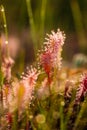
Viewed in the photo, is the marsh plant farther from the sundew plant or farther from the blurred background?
the blurred background

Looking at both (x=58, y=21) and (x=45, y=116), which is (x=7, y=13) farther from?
(x=45, y=116)

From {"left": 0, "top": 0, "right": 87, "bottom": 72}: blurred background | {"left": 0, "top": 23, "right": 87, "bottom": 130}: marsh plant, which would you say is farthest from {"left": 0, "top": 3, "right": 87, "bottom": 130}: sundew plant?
{"left": 0, "top": 0, "right": 87, "bottom": 72}: blurred background

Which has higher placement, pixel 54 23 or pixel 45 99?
pixel 54 23

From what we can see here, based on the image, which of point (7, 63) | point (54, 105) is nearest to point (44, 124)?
point (54, 105)

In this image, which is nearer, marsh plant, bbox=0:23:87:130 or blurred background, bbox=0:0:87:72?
marsh plant, bbox=0:23:87:130

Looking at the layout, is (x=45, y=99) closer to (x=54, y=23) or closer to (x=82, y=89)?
(x=82, y=89)

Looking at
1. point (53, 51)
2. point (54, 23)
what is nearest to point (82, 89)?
point (53, 51)

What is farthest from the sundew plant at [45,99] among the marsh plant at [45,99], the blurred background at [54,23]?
the blurred background at [54,23]

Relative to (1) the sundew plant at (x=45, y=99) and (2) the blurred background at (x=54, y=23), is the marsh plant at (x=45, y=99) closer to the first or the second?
(1) the sundew plant at (x=45, y=99)

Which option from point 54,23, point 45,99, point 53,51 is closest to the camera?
point 53,51
